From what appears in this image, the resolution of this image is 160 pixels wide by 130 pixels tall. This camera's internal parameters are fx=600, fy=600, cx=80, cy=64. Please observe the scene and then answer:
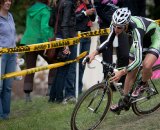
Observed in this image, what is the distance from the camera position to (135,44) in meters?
8.44

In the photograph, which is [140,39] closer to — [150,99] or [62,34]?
[150,99]

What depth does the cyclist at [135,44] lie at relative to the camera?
841cm

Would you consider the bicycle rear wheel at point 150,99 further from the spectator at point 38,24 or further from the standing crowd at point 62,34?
the spectator at point 38,24

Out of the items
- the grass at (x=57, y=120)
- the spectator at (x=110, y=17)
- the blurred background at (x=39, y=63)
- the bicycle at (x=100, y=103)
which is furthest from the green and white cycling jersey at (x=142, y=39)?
the blurred background at (x=39, y=63)

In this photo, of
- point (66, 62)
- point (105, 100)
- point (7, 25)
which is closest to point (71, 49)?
point (66, 62)

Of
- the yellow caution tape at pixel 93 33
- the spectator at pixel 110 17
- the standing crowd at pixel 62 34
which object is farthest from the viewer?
the spectator at pixel 110 17

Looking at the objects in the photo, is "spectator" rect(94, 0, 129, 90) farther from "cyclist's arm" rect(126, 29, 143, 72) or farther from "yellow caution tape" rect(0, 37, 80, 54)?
"cyclist's arm" rect(126, 29, 143, 72)

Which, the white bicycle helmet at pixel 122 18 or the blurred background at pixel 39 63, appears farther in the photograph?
the blurred background at pixel 39 63

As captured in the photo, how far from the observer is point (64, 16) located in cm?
1012

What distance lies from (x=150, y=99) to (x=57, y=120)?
5.02ft

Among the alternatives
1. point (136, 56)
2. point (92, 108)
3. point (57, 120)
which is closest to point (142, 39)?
point (136, 56)

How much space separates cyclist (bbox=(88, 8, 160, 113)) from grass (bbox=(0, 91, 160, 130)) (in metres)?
0.29

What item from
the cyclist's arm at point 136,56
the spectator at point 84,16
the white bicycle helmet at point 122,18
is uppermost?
the white bicycle helmet at point 122,18

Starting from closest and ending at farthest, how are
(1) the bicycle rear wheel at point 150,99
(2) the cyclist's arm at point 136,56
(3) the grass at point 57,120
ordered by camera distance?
(2) the cyclist's arm at point 136,56
(3) the grass at point 57,120
(1) the bicycle rear wheel at point 150,99
